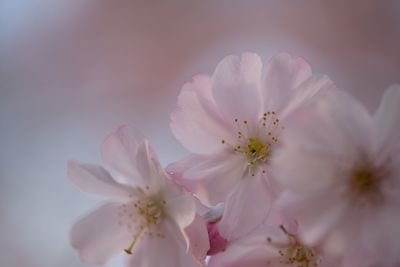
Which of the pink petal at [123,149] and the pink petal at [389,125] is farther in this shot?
the pink petal at [123,149]

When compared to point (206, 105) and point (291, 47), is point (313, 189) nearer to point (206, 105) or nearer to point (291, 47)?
point (206, 105)

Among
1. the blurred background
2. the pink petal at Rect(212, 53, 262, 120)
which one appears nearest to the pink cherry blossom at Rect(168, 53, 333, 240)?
the pink petal at Rect(212, 53, 262, 120)

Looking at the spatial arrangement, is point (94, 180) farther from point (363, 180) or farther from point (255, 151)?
point (363, 180)

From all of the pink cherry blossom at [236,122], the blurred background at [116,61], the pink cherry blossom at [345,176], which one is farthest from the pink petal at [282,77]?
the blurred background at [116,61]

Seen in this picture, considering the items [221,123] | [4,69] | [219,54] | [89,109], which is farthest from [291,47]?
[221,123]

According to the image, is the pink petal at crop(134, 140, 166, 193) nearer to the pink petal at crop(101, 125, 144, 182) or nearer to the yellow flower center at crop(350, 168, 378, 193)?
the pink petal at crop(101, 125, 144, 182)

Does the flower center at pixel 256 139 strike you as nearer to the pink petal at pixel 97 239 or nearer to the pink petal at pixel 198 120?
the pink petal at pixel 198 120
